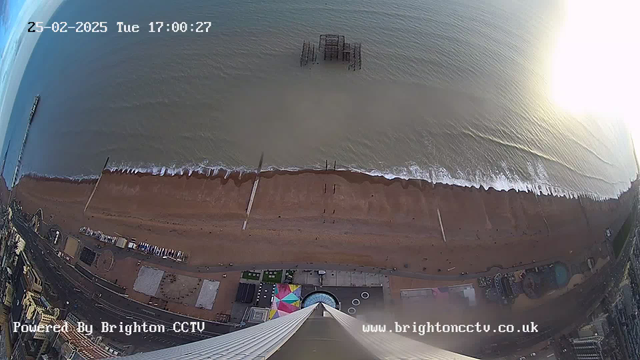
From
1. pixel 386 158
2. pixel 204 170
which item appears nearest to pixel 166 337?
pixel 204 170

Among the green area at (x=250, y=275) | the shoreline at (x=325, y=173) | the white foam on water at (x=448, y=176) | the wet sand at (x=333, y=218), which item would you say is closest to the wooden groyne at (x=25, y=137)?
the wet sand at (x=333, y=218)

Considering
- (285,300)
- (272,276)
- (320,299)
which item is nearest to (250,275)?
(272,276)

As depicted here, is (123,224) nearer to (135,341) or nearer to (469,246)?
(135,341)

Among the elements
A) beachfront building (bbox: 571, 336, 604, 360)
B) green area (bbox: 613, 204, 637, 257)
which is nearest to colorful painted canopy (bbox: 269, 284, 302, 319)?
beachfront building (bbox: 571, 336, 604, 360)

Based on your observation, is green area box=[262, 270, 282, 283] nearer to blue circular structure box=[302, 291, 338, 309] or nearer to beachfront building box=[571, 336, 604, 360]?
blue circular structure box=[302, 291, 338, 309]

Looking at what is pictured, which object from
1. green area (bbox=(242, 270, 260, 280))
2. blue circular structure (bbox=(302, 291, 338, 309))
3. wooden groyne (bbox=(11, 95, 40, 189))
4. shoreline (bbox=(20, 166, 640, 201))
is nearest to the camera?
blue circular structure (bbox=(302, 291, 338, 309))
